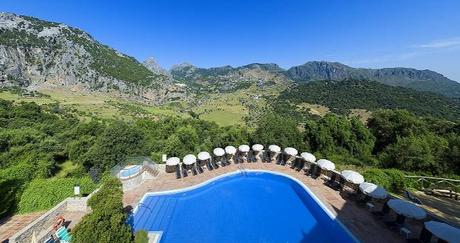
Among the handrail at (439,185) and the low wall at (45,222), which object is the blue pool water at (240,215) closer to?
the low wall at (45,222)

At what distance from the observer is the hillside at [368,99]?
411ft

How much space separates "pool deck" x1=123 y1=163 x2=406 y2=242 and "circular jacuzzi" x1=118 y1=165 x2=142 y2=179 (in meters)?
0.84

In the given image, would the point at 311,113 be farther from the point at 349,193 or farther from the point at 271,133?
the point at 349,193

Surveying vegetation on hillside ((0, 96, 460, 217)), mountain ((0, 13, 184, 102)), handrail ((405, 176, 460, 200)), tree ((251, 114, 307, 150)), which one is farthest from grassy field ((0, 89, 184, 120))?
handrail ((405, 176, 460, 200))

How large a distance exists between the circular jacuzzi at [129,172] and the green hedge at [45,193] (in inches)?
80.4

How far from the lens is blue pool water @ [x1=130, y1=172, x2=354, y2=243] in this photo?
480 inches

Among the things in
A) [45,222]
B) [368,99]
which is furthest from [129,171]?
[368,99]

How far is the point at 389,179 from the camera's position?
16938mm

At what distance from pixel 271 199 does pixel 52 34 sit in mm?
149358

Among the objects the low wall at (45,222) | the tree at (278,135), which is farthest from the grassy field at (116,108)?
the low wall at (45,222)

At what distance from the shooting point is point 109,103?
10744cm

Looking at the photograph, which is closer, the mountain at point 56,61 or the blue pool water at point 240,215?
the blue pool water at point 240,215

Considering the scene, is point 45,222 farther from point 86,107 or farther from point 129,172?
point 86,107

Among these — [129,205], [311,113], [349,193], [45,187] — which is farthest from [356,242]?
[311,113]
